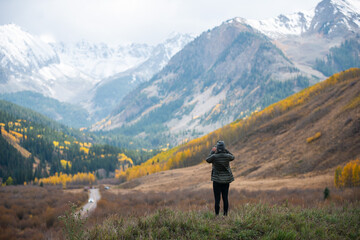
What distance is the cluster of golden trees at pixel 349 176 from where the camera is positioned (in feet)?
107

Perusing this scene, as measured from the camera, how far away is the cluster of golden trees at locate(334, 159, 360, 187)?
1278 inches

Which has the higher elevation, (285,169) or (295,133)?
(295,133)

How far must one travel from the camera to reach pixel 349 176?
109ft

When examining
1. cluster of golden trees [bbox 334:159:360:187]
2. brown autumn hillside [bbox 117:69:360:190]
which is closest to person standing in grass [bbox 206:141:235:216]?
cluster of golden trees [bbox 334:159:360:187]

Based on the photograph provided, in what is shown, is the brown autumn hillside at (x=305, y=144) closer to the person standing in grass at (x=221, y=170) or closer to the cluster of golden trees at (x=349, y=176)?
the cluster of golden trees at (x=349, y=176)

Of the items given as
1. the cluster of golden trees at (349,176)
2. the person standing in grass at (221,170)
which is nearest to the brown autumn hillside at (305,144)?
the cluster of golden trees at (349,176)

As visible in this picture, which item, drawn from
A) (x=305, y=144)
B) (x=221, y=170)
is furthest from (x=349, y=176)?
(x=221, y=170)

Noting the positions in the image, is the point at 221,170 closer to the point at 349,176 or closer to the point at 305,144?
the point at 349,176

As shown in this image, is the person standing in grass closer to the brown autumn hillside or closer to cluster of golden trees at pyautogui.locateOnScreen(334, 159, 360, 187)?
cluster of golden trees at pyautogui.locateOnScreen(334, 159, 360, 187)

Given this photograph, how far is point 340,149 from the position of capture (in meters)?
42.5

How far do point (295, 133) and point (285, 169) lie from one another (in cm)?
1845

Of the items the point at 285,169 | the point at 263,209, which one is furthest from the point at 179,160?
the point at 263,209

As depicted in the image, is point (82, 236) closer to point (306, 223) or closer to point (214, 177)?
point (214, 177)

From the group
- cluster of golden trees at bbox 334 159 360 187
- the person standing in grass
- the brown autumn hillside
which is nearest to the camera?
the person standing in grass
